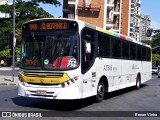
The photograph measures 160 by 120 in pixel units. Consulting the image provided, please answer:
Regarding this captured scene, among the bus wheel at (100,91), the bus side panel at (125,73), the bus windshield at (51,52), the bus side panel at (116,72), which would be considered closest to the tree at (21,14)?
the bus side panel at (125,73)

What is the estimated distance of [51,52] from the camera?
11.7m

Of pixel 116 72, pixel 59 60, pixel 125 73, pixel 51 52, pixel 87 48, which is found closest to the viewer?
pixel 59 60

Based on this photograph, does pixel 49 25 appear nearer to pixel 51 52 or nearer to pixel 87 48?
pixel 51 52

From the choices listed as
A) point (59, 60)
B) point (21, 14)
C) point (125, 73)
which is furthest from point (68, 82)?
point (21, 14)

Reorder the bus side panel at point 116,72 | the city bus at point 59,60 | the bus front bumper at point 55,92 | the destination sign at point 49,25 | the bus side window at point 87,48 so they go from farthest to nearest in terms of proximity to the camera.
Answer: the bus side panel at point 116,72, the bus side window at point 87,48, the destination sign at point 49,25, the city bus at point 59,60, the bus front bumper at point 55,92

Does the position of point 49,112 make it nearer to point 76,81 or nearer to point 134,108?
point 76,81

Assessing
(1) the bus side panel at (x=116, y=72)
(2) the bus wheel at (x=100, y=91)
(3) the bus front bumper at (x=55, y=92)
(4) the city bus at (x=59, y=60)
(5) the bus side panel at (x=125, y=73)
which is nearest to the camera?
(3) the bus front bumper at (x=55, y=92)

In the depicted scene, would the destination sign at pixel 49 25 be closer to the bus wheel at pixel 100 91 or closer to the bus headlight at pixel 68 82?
the bus headlight at pixel 68 82

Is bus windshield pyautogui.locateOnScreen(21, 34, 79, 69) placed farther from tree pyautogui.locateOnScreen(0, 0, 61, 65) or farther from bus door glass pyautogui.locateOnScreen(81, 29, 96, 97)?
tree pyautogui.locateOnScreen(0, 0, 61, 65)

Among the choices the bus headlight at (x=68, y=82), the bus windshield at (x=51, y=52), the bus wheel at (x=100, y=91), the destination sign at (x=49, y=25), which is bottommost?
the bus wheel at (x=100, y=91)

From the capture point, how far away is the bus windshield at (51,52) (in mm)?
11555

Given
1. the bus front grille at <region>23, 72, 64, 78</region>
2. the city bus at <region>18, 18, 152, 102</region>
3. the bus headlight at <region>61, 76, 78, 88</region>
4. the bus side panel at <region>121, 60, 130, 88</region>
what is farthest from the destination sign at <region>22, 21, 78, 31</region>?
the bus side panel at <region>121, 60, 130, 88</region>

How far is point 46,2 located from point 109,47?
51.6 meters

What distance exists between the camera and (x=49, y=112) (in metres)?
11.2
